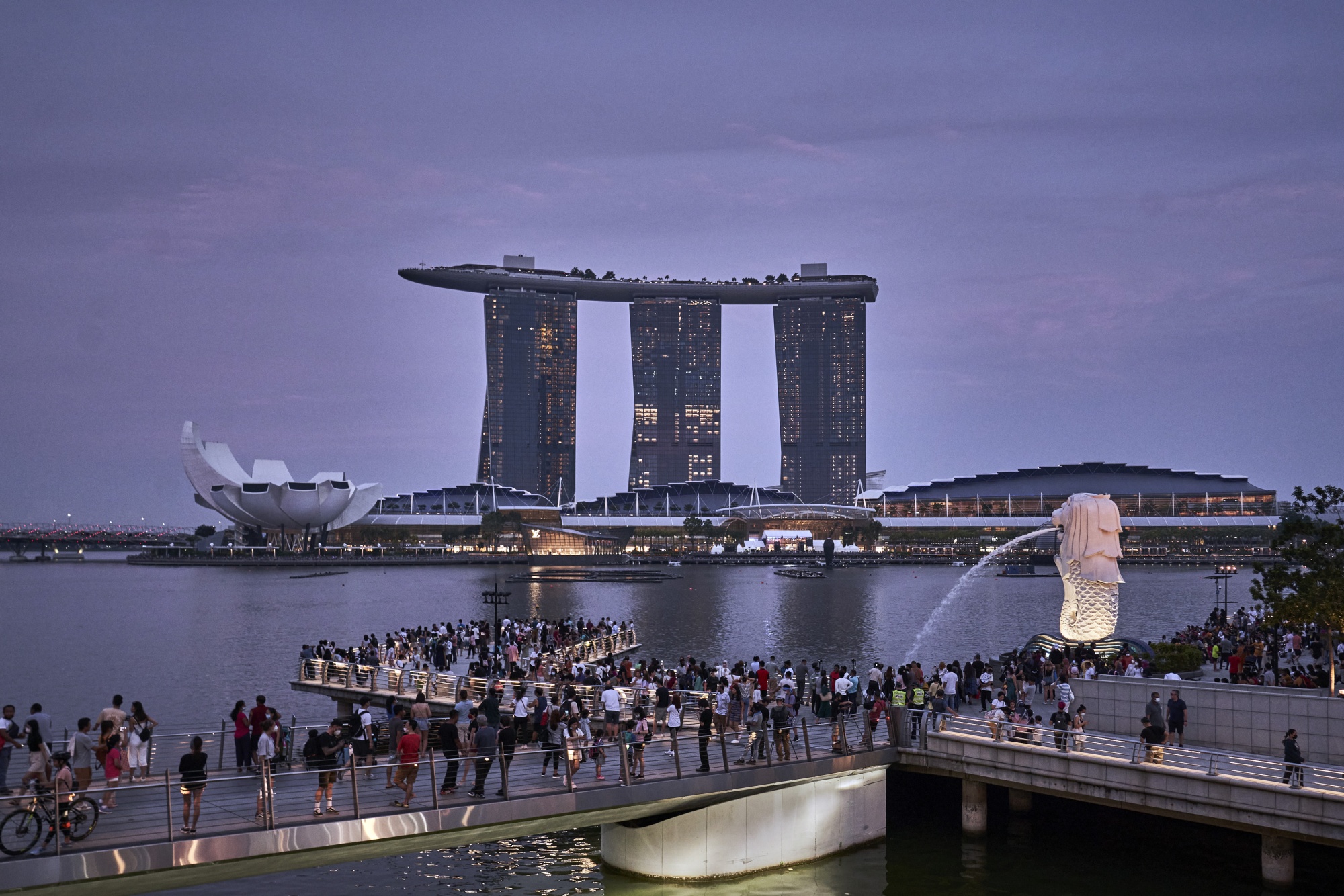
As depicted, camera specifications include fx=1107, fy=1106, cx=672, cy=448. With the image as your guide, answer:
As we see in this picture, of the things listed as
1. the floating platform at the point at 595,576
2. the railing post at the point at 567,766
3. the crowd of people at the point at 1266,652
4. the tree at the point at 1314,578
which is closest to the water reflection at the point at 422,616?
the floating platform at the point at 595,576

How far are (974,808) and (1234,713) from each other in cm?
430

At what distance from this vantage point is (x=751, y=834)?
1608cm

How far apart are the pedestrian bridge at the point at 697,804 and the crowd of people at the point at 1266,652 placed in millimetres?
8194

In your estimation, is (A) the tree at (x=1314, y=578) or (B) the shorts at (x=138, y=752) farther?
(A) the tree at (x=1314, y=578)

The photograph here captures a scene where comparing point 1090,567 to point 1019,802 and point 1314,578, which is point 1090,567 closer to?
point 1314,578

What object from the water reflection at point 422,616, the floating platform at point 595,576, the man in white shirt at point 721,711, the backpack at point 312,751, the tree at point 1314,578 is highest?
the tree at point 1314,578

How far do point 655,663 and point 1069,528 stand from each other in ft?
37.9

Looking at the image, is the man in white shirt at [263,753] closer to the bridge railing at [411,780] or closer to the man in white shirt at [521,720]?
the bridge railing at [411,780]

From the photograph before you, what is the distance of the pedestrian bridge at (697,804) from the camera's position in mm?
11086

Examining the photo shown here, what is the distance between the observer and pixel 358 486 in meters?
149

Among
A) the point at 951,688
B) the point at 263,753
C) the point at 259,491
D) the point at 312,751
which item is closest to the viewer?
the point at 263,753

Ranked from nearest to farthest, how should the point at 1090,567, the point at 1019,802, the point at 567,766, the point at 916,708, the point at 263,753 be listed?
the point at 263,753 < the point at 567,766 < the point at 916,708 < the point at 1019,802 < the point at 1090,567

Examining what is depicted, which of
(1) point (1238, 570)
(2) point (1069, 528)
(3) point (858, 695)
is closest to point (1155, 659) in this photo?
(2) point (1069, 528)

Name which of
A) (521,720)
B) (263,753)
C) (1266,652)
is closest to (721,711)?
(521,720)
